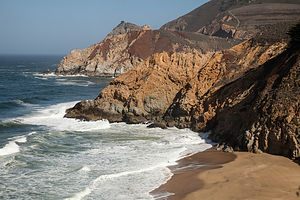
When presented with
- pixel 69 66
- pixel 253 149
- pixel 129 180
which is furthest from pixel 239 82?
pixel 69 66

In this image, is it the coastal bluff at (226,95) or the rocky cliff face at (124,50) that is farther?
the rocky cliff face at (124,50)

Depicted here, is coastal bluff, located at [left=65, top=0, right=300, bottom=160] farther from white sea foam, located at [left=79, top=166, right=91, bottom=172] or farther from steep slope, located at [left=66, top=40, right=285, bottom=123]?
white sea foam, located at [left=79, top=166, right=91, bottom=172]

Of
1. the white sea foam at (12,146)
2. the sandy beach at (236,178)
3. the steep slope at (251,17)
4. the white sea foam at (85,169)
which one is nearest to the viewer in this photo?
the sandy beach at (236,178)

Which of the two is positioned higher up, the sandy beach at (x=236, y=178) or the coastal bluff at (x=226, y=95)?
the coastal bluff at (x=226, y=95)

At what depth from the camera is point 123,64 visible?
77.5 meters

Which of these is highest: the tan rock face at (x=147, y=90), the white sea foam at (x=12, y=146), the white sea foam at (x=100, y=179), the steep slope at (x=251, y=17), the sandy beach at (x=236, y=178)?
the steep slope at (x=251, y=17)

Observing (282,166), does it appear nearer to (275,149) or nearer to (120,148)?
(275,149)

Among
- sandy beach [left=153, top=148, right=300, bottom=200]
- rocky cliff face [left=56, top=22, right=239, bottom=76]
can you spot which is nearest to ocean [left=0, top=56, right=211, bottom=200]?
sandy beach [left=153, top=148, right=300, bottom=200]

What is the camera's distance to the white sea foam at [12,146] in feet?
60.0

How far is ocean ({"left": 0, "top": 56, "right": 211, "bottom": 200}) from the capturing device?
1322cm

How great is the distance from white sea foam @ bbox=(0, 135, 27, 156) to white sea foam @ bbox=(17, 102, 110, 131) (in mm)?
3023

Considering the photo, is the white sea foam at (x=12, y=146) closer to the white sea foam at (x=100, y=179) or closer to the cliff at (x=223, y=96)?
the cliff at (x=223, y=96)

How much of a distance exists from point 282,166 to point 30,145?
1377cm

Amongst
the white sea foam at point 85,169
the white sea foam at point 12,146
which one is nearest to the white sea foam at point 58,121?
the white sea foam at point 12,146
